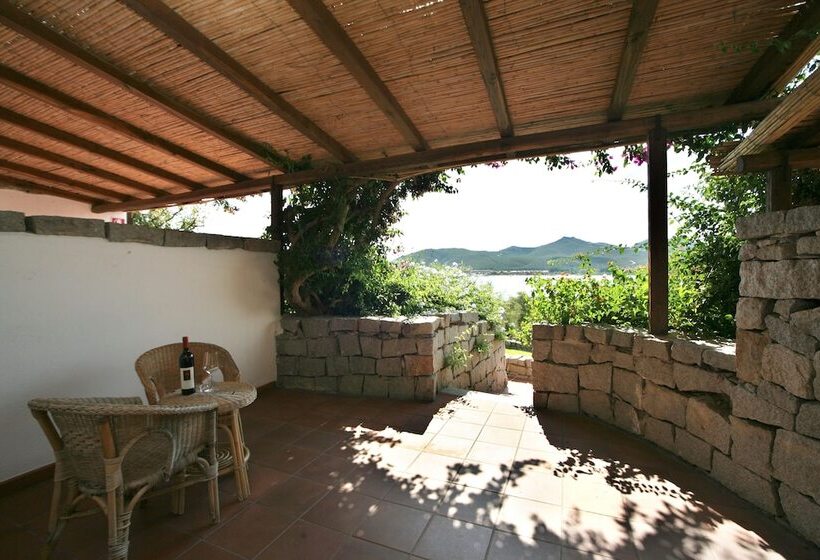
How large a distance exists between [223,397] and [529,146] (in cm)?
344

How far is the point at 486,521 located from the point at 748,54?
3.59 metres

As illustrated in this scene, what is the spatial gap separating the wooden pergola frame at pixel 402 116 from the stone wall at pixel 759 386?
1.58ft

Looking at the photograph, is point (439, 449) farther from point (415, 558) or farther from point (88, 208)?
point (88, 208)

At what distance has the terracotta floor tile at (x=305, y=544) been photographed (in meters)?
1.81

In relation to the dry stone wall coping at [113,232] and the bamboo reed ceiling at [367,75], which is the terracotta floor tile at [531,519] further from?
the dry stone wall coping at [113,232]

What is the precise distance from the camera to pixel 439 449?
2.89 metres

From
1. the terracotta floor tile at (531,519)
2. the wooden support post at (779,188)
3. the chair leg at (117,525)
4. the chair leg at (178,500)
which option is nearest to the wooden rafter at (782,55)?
the wooden support post at (779,188)

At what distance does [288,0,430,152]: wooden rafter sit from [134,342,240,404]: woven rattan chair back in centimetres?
233

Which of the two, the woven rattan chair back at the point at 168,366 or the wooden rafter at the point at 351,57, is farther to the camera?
the woven rattan chair back at the point at 168,366

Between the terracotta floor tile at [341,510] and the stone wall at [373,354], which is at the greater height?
the stone wall at [373,354]

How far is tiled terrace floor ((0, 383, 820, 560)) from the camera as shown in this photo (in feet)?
6.04

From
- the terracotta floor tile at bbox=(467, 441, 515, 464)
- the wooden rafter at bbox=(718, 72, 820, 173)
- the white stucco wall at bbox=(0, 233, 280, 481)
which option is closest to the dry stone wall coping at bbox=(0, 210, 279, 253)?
the white stucco wall at bbox=(0, 233, 280, 481)

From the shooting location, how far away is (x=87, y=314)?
109 inches

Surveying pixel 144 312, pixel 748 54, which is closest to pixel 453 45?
pixel 748 54
